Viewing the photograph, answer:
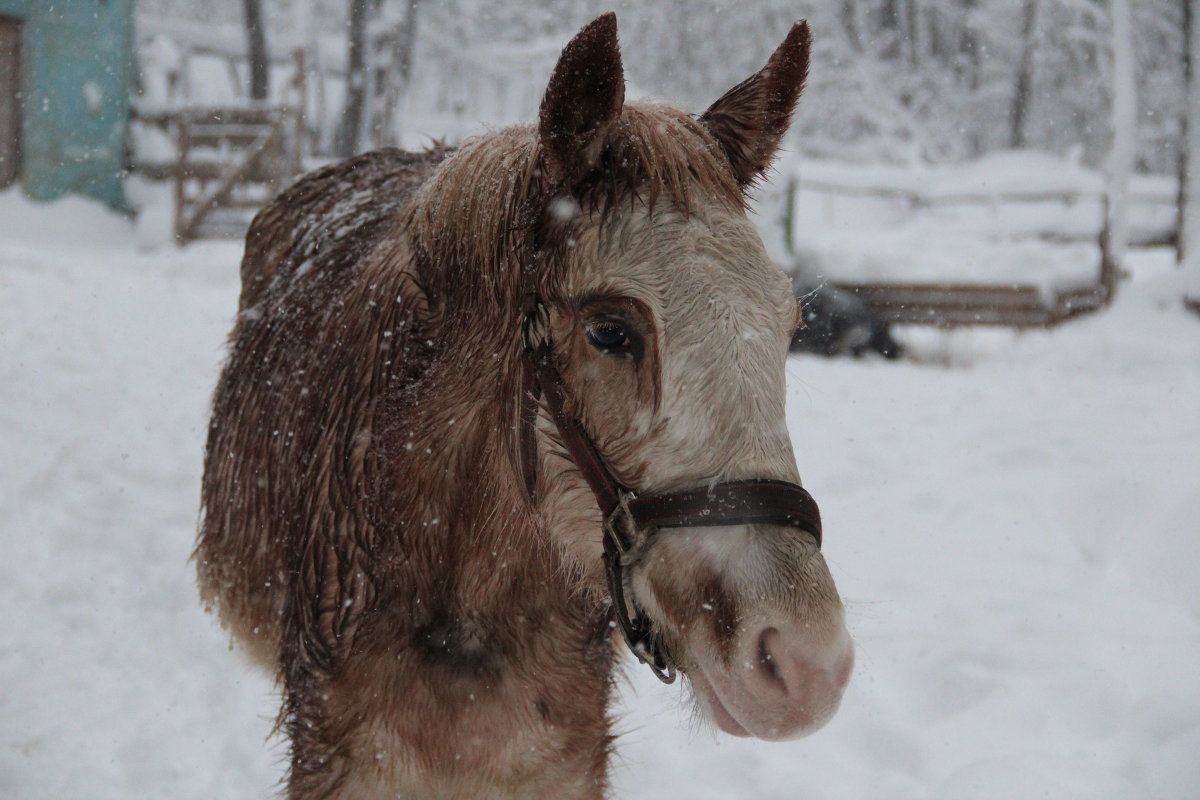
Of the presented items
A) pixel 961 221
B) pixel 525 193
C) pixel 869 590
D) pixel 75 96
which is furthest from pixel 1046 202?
pixel 525 193

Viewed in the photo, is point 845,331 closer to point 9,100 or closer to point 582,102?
point 582,102

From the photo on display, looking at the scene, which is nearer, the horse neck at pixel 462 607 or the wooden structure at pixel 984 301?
the horse neck at pixel 462 607

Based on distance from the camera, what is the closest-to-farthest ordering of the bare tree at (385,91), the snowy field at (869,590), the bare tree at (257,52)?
the snowy field at (869,590), the bare tree at (385,91), the bare tree at (257,52)

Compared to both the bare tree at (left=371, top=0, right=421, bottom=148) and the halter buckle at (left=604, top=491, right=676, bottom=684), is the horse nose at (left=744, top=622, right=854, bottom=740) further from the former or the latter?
the bare tree at (left=371, top=0, right=421, bottom=148)

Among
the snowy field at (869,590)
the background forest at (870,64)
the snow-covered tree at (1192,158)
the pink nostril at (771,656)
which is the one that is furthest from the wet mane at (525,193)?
the background forest at (870,64)

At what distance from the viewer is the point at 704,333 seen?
1.61 meters

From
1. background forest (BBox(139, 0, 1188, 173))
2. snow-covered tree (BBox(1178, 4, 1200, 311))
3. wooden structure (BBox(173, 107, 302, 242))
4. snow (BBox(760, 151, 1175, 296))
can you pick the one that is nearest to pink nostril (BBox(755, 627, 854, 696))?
snow (BBox(760, 151, 1175, 296))

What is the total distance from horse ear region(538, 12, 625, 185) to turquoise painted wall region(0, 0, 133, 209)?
52.9ft

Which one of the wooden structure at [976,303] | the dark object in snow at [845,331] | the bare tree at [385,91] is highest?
the bare tree at [385,91]

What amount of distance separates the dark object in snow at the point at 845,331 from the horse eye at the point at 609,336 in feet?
29.1

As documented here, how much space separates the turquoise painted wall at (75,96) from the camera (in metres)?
14.8

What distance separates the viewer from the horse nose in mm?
1474

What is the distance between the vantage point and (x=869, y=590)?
498cm

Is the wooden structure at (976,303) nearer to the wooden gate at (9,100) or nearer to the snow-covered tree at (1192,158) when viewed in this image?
the snow-covered tree at (1192,158)
